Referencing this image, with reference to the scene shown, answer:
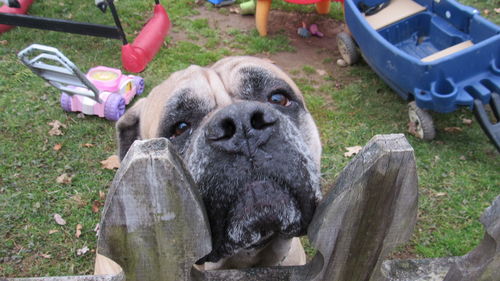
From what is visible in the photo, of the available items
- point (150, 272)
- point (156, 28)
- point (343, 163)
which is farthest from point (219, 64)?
point (156, 28)

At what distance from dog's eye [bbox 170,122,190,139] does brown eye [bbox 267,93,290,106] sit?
0.50 meters

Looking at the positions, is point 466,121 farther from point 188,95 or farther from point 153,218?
point 153,218

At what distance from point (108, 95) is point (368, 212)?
4622 millimetres

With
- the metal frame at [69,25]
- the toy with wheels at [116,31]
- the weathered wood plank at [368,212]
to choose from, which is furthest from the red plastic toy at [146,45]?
the weathered wood plank at [368,212]

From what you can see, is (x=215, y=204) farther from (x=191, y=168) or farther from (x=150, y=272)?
(x=150, y=272)

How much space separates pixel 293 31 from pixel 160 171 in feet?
22.1

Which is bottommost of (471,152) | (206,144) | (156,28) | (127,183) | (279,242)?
(471,152)

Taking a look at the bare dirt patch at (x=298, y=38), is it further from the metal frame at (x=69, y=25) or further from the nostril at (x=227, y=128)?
the nostril at (x=227, y=128)

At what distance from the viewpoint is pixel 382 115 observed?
5.56 m

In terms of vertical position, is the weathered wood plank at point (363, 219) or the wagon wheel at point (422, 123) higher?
the weathered wood plank at point (363, 219)

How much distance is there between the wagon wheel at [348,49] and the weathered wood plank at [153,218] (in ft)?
18.4

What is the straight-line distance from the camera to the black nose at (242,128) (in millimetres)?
1608

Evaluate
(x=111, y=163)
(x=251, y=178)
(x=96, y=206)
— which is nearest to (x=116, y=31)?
(x=111, y=163)

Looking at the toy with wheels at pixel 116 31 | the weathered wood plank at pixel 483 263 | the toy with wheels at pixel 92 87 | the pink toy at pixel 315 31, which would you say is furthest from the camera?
the pink toy at pixel 315 31
